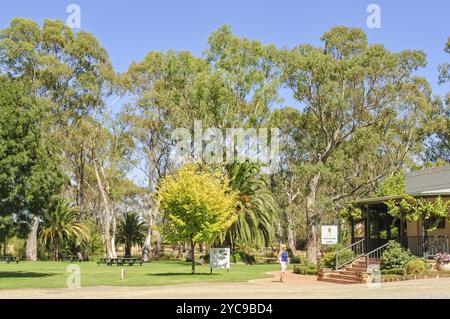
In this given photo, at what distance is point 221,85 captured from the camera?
52.1 metres

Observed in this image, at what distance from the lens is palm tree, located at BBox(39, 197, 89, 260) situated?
60344 mm

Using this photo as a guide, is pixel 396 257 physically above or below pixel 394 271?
above

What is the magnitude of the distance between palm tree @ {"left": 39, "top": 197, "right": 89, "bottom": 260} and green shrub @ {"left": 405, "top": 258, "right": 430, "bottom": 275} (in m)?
42.0

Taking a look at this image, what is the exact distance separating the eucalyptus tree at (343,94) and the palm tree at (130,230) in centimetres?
2187

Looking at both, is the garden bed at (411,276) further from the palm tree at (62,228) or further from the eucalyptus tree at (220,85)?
the palm tree at (62,228)

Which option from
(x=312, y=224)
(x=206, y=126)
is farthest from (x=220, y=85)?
(x=312, y=224)

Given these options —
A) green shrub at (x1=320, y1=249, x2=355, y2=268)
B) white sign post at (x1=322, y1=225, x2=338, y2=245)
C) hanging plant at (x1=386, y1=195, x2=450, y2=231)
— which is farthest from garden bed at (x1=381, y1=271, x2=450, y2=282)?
white sign post at (x1=322, y1=225, x2=338, y2=245)

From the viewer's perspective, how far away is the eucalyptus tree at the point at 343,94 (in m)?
49.4

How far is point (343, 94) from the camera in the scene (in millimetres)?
50656

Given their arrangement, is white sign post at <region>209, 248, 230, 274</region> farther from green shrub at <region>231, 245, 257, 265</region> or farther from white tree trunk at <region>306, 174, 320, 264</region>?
white tree trunk at <region>306, 174, 320, 264</region>

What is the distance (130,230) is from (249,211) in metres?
24.4

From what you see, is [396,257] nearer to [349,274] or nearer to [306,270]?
[349,274]

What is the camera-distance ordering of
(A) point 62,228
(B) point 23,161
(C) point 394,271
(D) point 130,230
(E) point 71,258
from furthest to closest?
(D) point 130,230 < (A) point 62,228 < (E) point 71,258 < (B) point 23,161 < (C) point 394,271
